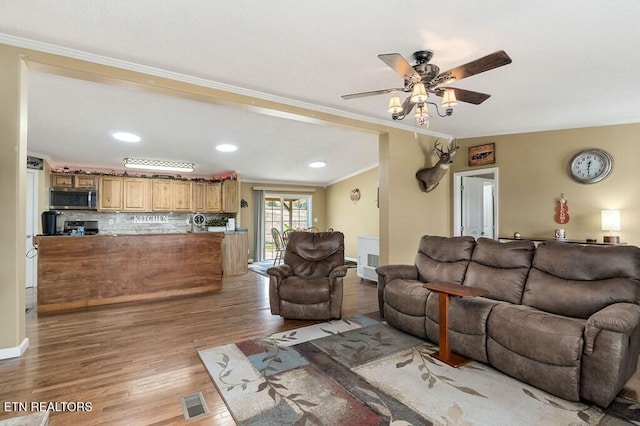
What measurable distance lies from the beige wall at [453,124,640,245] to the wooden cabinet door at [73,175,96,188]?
754 centimetres

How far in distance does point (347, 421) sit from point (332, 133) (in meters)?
Result: 4.47

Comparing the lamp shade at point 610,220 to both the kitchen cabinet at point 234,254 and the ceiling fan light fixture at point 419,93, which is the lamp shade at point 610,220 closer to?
the ceiling fan light fixture at point 419,93

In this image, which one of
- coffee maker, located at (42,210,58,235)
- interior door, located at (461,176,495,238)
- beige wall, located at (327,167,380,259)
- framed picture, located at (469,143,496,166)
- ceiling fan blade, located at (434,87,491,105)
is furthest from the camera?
beige wall, located at (327,167,380,259)

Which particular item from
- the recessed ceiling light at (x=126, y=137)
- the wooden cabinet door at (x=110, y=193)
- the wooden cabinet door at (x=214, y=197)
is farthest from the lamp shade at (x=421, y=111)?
the wooden cabinet door at (x=110, y=193)

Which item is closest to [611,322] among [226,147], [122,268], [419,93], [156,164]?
[419,93]

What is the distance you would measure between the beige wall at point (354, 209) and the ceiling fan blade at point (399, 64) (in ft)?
17.5

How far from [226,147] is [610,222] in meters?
5.94

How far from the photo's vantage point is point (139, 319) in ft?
12.1

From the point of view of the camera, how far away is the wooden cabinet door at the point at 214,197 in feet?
24.0

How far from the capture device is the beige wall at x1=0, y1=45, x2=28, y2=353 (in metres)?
2.52

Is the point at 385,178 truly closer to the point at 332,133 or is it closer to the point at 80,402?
the point at 332,133

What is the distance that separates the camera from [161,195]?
6910mm

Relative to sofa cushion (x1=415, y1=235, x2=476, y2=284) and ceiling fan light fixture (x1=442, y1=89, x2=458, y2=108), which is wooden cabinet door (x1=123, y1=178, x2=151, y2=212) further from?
ceiling fan light fixture (x1=442, y1=89, x2=458, y2=108)

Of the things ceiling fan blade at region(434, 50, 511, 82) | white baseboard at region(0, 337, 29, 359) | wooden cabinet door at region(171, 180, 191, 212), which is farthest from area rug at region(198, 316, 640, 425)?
wooden cabinet door at region(171, 180, 191, 212)
